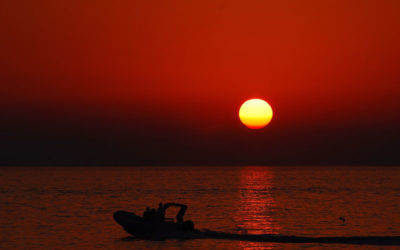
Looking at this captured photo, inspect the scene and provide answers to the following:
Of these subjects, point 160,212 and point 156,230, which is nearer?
point 160,212

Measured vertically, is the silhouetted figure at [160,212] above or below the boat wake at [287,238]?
above

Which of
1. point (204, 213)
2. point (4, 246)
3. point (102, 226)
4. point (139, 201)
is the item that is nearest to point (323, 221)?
point (204, 213)

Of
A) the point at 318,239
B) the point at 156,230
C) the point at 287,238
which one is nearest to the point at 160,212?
the point at 156,230

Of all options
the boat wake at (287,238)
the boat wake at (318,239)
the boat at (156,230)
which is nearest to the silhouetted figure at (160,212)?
the boat at (156,230)

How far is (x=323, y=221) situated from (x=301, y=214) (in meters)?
10.1

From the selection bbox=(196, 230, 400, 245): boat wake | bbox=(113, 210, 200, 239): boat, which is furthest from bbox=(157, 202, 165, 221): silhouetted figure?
bbox=(196, 230, 400, 245): boat wake

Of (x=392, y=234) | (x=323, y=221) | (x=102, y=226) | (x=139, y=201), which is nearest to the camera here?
(x=392, y=234)

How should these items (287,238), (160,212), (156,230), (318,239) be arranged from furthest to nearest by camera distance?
(156,230) → (160,212) → (287,238) → (318,239)

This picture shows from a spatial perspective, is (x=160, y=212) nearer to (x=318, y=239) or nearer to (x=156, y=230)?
(x=156, y=230)

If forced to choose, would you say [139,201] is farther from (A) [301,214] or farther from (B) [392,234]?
(B) [392,234]

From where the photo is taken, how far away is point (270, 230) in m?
65.2

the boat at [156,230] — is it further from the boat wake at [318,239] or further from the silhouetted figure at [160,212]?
the boat wake at [318,239]

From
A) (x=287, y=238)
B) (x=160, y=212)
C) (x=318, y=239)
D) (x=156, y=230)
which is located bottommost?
(x=156, y=230)

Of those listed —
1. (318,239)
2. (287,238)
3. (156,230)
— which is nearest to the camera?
(318,239)
